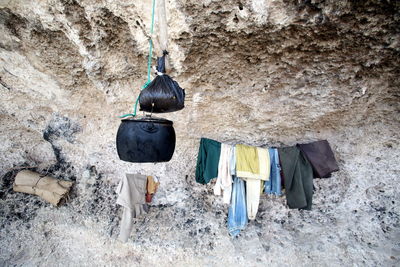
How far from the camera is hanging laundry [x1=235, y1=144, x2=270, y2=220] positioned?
7.18ft

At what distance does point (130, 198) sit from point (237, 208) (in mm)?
1129

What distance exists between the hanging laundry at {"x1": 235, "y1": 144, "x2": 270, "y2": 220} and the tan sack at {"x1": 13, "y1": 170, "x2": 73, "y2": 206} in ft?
6.83

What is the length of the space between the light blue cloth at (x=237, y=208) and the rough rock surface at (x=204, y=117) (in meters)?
0.21

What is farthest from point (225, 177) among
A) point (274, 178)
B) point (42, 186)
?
point (42, 186)

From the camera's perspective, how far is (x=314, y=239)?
88.7 inches

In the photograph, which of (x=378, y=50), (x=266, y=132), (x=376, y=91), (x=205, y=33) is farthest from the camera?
(x=266, y=132)

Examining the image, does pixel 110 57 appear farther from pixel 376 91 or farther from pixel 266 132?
pixel 376 91

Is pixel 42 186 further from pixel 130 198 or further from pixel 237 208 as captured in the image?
pixel 237 208

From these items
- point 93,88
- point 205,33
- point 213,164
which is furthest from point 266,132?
point 93,88

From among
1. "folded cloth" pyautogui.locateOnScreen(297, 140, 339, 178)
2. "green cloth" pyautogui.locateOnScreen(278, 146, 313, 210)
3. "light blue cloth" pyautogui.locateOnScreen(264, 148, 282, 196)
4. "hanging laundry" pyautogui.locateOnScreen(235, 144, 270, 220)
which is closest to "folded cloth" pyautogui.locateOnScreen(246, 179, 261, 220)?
"hanging laundry" pyautogui.locateOnScreen(235, 144, 270, 220)

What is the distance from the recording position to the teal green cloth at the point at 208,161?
2.28m

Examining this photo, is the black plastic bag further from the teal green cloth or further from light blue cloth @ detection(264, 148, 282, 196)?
light blue cloth @ detection(264, 148, 282, 196)

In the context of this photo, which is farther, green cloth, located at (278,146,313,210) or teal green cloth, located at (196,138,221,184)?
teal green cloth, located at (196,138,221,184)

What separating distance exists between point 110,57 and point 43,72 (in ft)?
2.59
